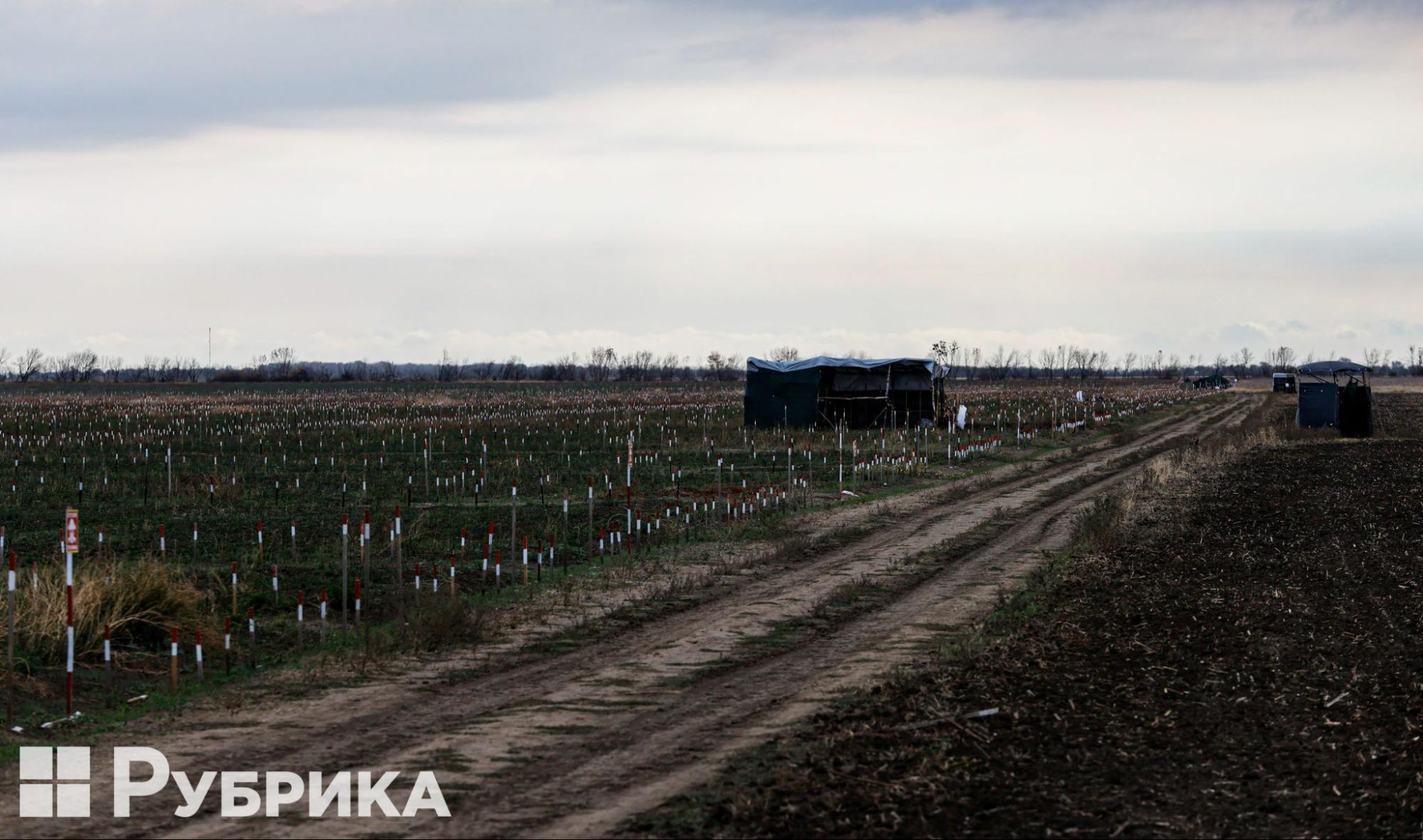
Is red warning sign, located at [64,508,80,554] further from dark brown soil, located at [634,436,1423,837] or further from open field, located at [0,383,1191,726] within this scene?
dark brown soil, located at [634,436,1423,837]

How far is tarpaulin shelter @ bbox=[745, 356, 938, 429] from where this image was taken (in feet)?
167

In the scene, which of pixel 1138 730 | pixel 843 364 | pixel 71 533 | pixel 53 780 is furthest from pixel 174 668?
pixel 843 364

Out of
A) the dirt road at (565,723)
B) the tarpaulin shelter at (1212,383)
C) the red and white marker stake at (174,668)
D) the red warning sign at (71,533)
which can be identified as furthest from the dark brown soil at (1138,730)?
the tarpaulin shelter at (1212,383)

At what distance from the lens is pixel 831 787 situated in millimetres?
8391

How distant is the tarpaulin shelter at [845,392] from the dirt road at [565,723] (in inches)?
1356

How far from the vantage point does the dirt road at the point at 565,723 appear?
8.03 metres

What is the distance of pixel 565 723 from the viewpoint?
1016 centimetres

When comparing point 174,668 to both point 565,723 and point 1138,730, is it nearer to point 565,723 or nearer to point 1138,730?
point 565,723

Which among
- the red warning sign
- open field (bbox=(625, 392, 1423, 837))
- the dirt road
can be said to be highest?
the red warning sign

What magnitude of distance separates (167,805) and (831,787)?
4055 mm

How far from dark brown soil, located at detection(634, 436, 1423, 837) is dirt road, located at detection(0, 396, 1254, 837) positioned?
58cm

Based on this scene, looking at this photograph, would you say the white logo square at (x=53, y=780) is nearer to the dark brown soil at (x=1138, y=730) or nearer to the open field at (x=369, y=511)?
the open field at (x=369, y=511)

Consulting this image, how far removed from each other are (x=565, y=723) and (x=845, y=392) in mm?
42275

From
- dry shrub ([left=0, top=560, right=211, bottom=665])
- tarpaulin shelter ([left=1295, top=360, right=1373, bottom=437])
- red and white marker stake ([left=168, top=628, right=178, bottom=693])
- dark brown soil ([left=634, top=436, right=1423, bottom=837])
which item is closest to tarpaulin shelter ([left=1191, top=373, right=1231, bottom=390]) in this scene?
tarpaulin shelter ([left=1295, top=360, right=1373, bottom=437])
